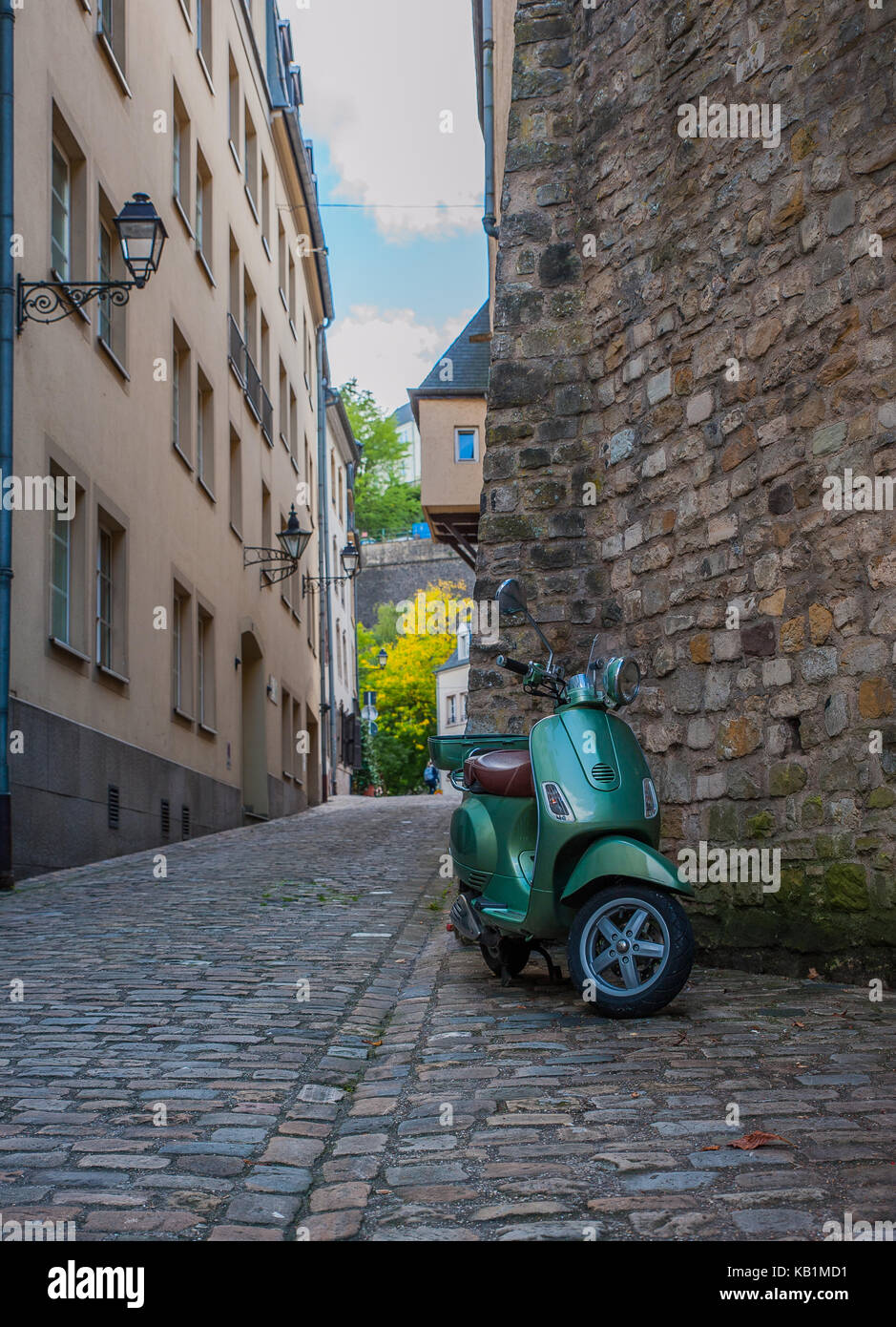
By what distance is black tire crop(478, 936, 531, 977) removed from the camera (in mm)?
6421

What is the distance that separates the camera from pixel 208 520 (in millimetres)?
19641

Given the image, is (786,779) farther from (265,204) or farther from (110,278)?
(265,204)

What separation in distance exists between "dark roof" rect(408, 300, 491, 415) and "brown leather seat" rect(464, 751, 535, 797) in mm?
17327

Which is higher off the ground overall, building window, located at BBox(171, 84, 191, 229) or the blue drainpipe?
building window, located at BBox(171, 84, 191, 229)

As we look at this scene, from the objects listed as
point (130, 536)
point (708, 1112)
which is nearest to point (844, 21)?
point (708, 1112)

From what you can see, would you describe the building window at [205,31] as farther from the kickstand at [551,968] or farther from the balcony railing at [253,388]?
the kickstand at [551,968]

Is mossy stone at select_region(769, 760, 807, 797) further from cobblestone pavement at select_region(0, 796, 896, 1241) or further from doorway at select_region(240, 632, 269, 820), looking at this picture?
doorway at select_region(240, 632, 269, 820)

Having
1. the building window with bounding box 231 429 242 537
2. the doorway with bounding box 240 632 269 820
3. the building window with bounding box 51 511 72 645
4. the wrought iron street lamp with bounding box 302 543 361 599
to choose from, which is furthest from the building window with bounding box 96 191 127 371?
the wrought iron street lamp with bounding box 302 543 361 599

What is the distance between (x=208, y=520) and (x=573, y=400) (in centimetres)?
1137

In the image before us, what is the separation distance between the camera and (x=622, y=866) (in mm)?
5379

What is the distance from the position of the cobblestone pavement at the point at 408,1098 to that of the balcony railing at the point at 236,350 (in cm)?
1549

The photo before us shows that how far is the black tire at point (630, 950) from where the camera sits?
209 inches
